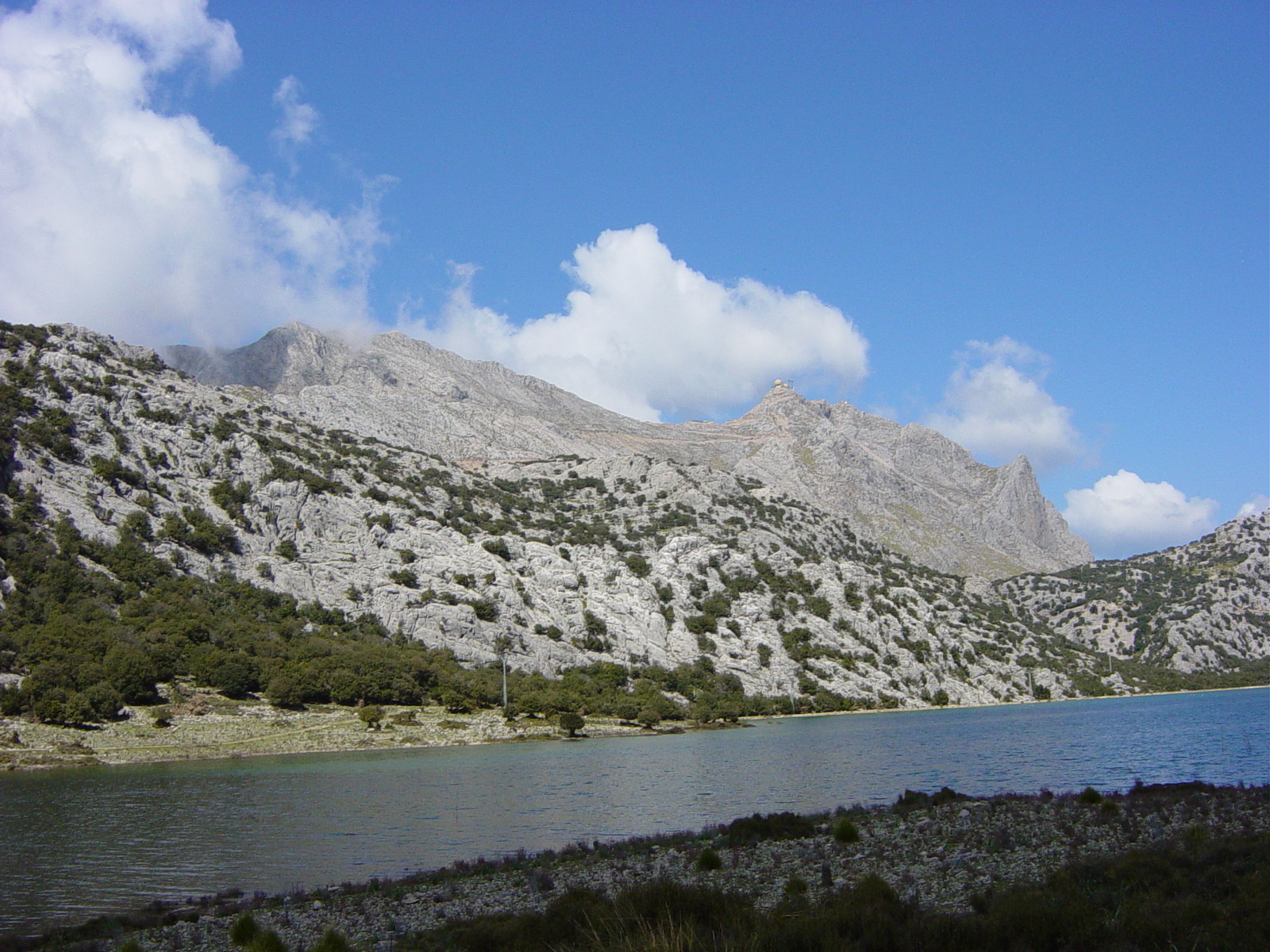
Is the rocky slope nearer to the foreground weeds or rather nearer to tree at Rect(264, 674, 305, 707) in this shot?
tree at Rect(264, 674, 305, 707)

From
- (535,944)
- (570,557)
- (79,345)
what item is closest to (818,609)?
(570,557)

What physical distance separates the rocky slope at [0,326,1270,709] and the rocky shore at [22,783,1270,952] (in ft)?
263

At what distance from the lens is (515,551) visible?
4840 inches

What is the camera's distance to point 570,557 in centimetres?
12925

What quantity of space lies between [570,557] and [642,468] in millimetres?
55051

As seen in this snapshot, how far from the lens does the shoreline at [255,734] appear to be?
197 ft

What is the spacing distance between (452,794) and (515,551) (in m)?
80.4

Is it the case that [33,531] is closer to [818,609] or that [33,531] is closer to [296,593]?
[296,593]

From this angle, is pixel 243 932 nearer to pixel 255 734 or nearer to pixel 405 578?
pixel 255 734

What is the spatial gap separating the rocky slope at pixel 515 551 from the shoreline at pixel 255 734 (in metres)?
18.9

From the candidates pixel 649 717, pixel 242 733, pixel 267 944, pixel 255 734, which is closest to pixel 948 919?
pixel 267 944

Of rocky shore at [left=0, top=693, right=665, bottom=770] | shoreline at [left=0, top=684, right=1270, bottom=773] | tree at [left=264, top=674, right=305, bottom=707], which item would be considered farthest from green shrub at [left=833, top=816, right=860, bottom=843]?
tree at [left=264, top=674, right=305, bottom=707]

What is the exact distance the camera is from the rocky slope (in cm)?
10138

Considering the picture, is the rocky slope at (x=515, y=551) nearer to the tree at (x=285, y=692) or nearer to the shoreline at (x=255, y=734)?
the shoreline at (x=255, y=734)
